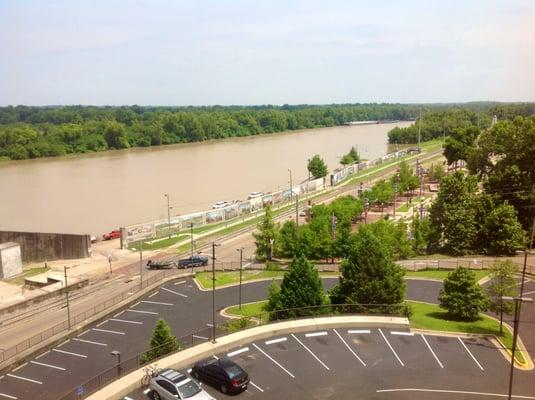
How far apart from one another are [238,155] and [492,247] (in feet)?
250

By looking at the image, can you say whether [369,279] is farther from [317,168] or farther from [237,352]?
[317,168]

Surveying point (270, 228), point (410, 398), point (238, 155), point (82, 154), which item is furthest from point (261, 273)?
point (82, 154)

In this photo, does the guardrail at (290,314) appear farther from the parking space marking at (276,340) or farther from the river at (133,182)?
the river at (133,182)

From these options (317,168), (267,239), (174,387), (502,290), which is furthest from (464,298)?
(317,168)

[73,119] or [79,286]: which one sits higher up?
[73,119]

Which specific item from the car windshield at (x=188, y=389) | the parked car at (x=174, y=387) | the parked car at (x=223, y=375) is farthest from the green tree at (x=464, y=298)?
the car windshield at (x=188, y=389)

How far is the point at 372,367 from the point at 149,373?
23.3 feet

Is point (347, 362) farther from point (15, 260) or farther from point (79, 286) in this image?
point (15, 260)

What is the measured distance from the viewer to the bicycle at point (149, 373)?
15.4 meters

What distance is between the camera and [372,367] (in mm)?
16953

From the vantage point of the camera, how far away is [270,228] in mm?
36719

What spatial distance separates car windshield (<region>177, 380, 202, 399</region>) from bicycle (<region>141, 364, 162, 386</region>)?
1264mm

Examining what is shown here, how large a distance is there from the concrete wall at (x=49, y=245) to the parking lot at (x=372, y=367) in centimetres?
2848

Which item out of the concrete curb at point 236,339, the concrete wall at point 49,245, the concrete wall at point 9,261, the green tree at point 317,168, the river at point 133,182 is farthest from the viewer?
→ the green tree at point 317,168
